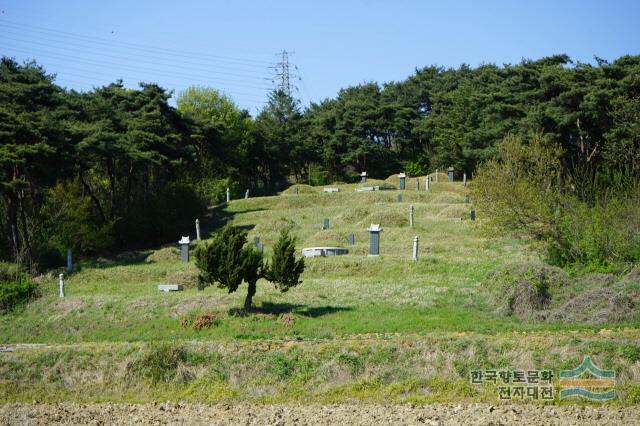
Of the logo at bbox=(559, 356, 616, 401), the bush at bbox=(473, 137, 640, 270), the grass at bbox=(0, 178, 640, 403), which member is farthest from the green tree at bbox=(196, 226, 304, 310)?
the bush at bbox=(473, 137, 640, 270)

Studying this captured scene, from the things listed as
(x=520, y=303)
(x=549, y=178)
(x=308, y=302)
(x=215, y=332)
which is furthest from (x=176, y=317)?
(x=549, y=178)

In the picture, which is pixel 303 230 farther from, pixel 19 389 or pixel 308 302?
pixel 19 389

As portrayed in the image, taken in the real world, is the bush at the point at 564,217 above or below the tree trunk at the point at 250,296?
above

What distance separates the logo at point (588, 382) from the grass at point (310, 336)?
0.31 metres

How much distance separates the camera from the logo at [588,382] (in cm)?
1880

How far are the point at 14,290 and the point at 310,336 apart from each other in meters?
15.8

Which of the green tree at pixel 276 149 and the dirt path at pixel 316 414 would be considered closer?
the dirt path at pixel 316 414

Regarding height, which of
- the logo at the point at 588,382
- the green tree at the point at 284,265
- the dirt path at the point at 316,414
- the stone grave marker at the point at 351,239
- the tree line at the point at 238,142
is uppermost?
the tree line at the point at 238,142

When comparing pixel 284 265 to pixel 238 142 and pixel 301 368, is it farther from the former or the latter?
pixel 238 142

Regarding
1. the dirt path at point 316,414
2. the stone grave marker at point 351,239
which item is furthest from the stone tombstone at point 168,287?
the dirt path at point 316,414

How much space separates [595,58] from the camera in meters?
57.7

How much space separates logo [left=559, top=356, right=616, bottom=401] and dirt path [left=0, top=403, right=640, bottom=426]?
3.31 feet

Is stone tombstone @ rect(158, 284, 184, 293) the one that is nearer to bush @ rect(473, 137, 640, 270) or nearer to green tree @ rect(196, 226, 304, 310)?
green tree @ rect(196, 226, 304, 310)

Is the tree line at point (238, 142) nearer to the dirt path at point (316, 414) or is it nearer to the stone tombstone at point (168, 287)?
the stone tombstone at point (168, 287)
